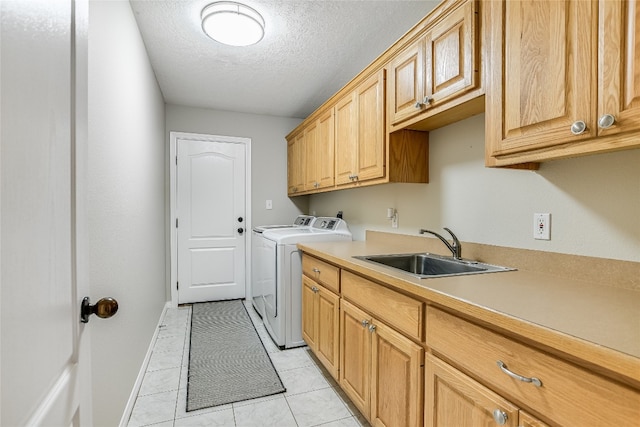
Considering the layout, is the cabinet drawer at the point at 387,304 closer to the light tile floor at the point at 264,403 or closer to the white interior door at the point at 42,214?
the light tile floor at the point at 264,403

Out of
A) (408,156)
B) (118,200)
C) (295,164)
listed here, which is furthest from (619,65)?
(295,164)

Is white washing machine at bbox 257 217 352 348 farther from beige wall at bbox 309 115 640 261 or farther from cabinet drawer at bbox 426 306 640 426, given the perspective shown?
cabinet drawer at bbox 426 306 640 426

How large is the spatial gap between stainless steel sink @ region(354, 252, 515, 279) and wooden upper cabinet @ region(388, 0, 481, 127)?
2.60 feet

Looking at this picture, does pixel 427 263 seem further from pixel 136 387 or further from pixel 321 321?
pixel 136 387

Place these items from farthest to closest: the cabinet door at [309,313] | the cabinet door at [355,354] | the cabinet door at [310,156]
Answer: the cabinet door at [310,156], the cabinet door at [309,313], the cabinet door at [355,354]

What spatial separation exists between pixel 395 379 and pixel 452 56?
144 centimetres

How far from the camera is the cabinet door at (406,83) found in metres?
1.64

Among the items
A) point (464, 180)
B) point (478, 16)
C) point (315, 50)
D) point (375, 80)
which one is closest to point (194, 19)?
point (315, 50)

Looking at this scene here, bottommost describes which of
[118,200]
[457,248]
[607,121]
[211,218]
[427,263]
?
[427,263]

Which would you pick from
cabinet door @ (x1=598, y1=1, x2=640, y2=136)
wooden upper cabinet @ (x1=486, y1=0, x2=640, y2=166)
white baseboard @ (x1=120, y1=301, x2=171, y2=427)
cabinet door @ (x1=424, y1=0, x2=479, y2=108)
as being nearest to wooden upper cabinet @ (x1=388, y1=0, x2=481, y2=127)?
cabinet door @ (x1=424, y1=0, x2=479, y2=108)

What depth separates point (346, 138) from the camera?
246cm

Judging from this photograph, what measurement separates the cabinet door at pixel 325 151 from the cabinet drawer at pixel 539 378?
6.03ft

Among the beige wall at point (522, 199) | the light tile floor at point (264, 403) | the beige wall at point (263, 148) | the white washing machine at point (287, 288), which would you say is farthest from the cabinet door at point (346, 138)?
the beige wall at point (263, 148)

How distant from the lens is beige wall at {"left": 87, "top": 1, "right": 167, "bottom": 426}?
4.21 feet
